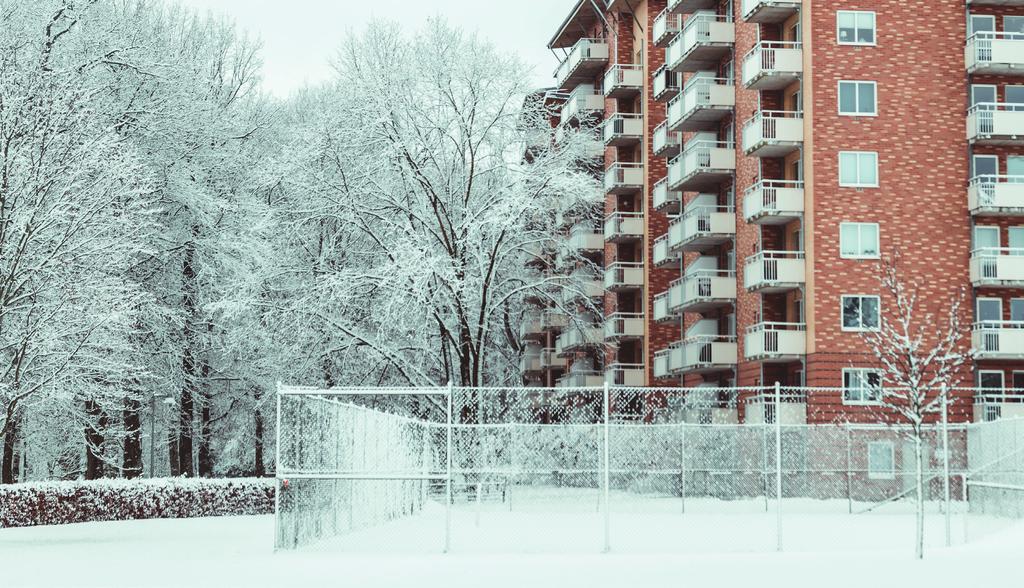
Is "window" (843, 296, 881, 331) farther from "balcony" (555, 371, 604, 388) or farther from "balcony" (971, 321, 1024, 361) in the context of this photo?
"balcony" (555, 371, 604, 388)

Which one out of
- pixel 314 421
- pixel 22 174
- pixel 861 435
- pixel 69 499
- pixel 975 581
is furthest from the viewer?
pixel 861 435

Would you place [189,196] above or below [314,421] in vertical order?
above

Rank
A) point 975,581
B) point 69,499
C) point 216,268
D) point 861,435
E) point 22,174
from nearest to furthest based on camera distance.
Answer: point 975,581 < point 22,174 < point 69,499 < point 861,435 < point 216,268

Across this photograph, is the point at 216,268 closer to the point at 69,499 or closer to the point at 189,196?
the point at 189,196

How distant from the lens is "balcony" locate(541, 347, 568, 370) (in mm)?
80812

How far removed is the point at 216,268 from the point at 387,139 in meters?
7.60

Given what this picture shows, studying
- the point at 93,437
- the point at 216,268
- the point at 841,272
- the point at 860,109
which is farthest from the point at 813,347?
the point at 93,437

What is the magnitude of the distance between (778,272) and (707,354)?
24.1ft

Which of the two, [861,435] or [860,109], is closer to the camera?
[861,435]

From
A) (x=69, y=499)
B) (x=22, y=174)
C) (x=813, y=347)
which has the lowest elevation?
(x=69, y=499)

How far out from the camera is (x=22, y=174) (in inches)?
1201

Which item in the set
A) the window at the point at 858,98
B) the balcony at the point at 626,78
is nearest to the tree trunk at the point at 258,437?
the window at the point at 858,98

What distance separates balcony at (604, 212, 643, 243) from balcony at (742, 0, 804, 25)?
19173 mm

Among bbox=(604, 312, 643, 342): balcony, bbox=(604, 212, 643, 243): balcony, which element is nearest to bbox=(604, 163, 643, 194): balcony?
bbox=(604, 212, 643, 243): balcony
